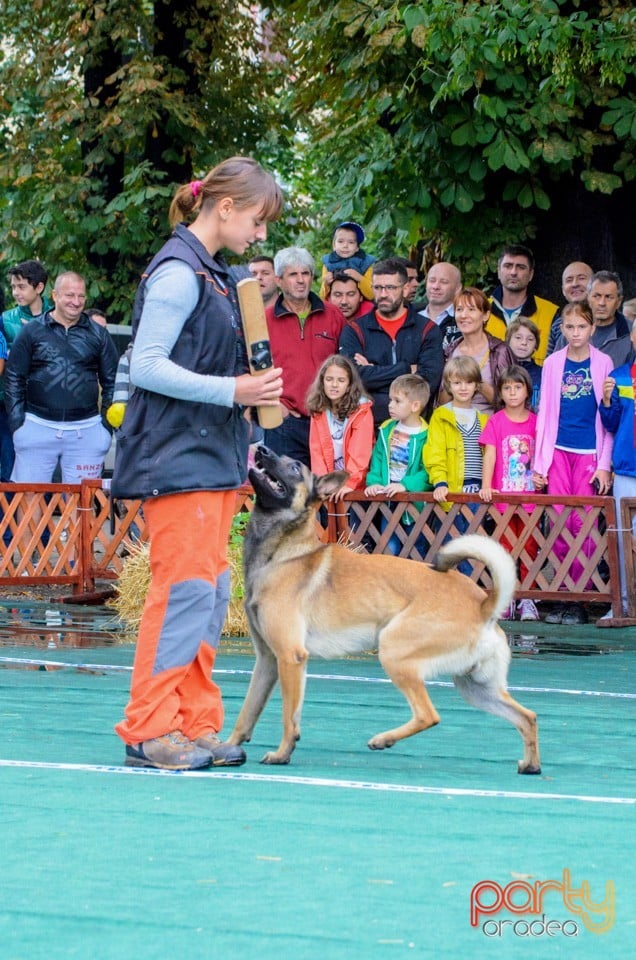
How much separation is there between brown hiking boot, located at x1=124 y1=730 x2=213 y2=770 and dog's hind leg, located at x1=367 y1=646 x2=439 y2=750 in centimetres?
74

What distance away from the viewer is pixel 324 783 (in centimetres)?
525

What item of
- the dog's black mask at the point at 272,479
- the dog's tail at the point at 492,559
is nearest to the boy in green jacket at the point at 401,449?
the dog's black mask at the point at 272,479

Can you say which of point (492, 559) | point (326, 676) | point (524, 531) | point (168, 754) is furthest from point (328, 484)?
point (524, 531)

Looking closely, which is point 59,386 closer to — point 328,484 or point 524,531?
point 524,531

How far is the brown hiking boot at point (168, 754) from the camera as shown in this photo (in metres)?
5.46

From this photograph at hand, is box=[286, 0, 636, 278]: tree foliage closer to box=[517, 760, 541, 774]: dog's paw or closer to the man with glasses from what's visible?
the man with glasses

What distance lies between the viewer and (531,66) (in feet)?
42.2

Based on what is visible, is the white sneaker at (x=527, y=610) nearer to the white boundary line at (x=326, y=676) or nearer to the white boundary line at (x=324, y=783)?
the white boundary line at (x=326, y=676)

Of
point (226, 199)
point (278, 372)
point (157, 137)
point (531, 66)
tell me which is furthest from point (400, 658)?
point (157, 137)

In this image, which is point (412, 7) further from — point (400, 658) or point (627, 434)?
point (400, 658)

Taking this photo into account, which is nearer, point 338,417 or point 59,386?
point 338,417

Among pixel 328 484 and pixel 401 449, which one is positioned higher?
pixel 401 449

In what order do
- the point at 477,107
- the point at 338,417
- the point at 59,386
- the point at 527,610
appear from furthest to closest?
1. the point at 59,386
2. the point at 477,107
3. the point at 527,610
4. the point at 338,417

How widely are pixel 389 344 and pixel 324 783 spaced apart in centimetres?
723
